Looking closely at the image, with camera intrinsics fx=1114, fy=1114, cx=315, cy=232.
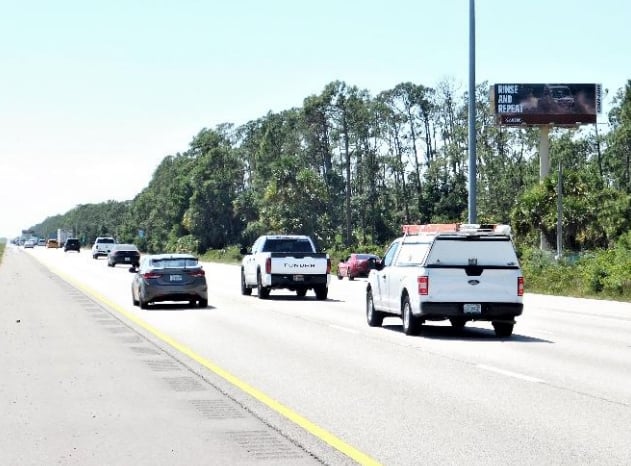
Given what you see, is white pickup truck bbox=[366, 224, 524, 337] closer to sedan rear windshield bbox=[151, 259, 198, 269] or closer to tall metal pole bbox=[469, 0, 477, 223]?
sedan rear windshield bbox=[151, 259, 198, 269]

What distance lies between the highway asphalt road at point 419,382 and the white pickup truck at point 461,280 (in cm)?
48

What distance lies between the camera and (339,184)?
125 meters

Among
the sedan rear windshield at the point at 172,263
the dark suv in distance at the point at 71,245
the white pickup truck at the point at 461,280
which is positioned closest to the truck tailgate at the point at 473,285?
the white pickup truck at the point at 461,280

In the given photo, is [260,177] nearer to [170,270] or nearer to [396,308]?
[170,270]

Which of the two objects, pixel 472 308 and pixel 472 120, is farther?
pixel 472 120

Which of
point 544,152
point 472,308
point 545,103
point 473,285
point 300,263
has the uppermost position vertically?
point 545,103

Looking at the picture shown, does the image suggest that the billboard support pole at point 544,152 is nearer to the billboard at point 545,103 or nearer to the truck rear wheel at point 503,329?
the billboard at point 545,103

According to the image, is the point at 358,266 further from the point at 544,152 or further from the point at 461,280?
the point at 461,280

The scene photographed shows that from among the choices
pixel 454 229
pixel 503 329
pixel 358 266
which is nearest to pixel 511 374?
pixel 503 329

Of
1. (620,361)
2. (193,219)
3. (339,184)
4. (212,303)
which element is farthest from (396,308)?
(193,219)

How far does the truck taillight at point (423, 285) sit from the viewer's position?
20047mm

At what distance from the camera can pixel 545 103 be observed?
84562 millimetres

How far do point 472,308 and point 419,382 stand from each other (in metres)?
7.24

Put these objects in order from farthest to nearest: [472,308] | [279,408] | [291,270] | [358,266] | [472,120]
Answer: [358,266]
[472,120]
[291,270]
[472,308]
[279,408]
